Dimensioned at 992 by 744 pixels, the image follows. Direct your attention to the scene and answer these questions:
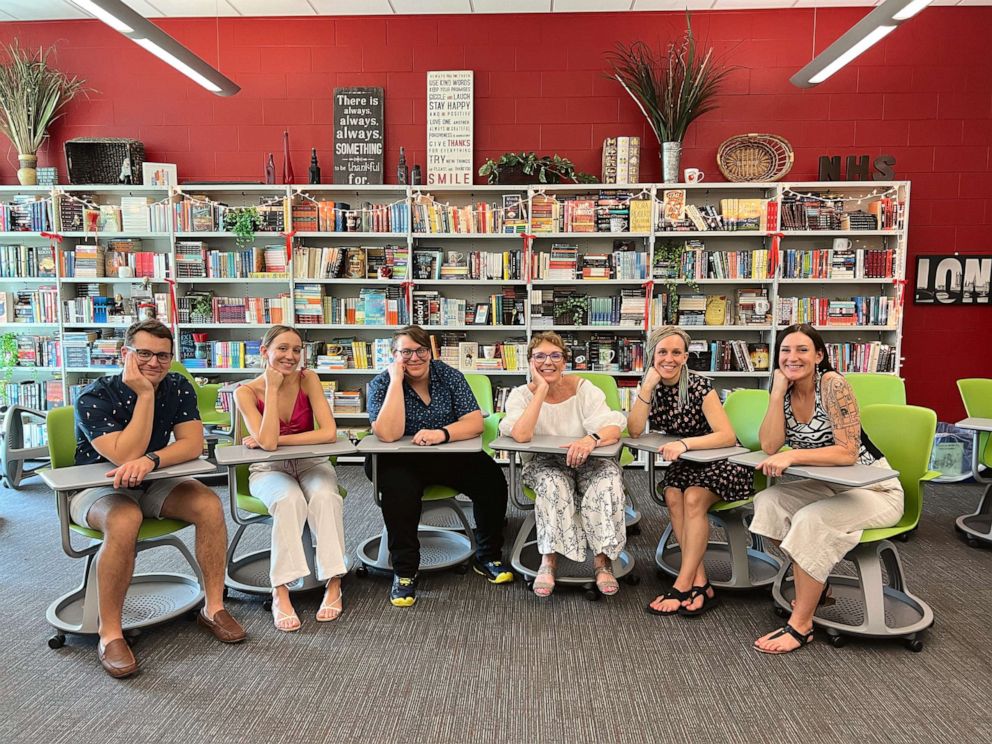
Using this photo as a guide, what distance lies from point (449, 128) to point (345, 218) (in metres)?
1.18

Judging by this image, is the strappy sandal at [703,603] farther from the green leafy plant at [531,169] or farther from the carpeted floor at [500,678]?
the green leafy plant at [531,169]

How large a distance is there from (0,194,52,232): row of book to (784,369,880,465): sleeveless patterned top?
599cm

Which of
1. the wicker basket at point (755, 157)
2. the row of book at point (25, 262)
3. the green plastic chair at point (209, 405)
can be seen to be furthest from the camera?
the row of book at point (25, 262)

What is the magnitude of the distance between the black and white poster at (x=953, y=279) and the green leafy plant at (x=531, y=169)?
9.47ft

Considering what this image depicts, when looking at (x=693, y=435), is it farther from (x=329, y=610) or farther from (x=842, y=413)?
(x=329, y=610)

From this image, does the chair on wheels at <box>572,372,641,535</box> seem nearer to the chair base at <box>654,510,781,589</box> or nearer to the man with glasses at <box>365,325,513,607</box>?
the chair base at <box>654,510,781,589</box>

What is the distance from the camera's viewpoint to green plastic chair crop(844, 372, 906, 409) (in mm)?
4371

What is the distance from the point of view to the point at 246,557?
3.82 metres

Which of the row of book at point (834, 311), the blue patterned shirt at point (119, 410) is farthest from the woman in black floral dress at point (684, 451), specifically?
the row of book at point (834, 311)

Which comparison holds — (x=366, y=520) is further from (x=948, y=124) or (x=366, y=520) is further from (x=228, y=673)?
(x=948, y=124)

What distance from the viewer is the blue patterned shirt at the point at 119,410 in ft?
9.76

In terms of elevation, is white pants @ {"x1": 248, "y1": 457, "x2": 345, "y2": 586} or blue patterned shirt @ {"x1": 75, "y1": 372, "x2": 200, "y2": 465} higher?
blue patterned shirt @ {"x1": 75, "y1": 372, "x2": 200, "y2": 465}

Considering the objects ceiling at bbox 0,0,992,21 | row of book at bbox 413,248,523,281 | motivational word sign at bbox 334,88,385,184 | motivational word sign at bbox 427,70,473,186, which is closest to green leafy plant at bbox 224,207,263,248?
motivational word sign at bbox 334,88,385,184

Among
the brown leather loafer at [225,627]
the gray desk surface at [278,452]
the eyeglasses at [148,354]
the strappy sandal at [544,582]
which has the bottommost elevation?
the brown leather loafer at [225,627]
